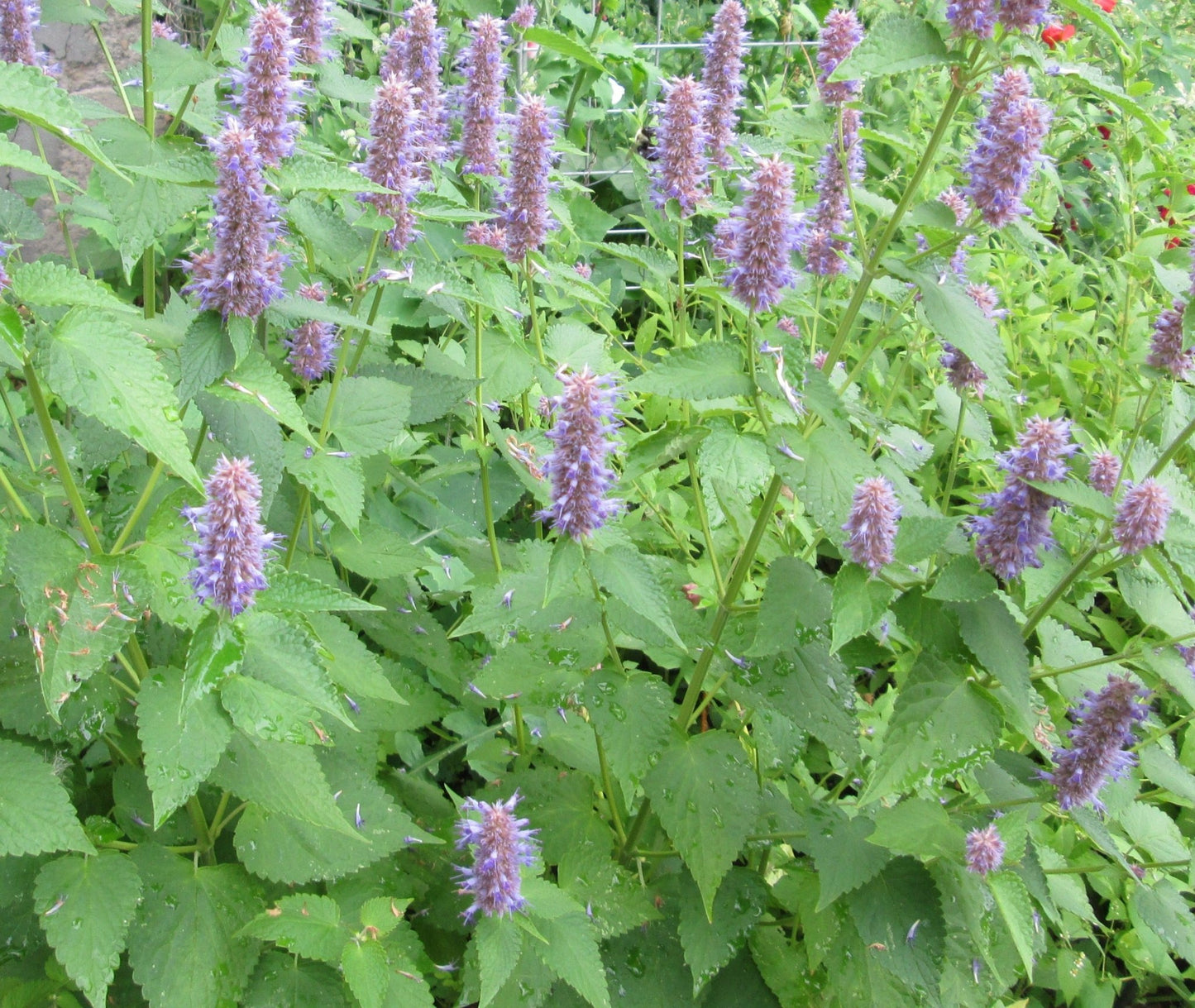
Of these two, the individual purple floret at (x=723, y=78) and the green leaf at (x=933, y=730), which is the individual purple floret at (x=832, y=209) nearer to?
the individual purple floret at (x=723, y=78)

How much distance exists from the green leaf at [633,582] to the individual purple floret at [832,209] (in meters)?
1.00

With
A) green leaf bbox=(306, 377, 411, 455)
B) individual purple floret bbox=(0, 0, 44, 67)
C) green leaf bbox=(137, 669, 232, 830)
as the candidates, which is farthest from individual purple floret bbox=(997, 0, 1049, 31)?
individual purple floret bbox=(0, 0, 44, 67)

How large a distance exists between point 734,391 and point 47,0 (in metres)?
1.85

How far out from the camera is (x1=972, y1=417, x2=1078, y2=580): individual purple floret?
1.76 metres

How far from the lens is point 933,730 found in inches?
71.7

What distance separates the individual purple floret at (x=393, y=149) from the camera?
1905 millimetres

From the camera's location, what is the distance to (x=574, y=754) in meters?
2.43

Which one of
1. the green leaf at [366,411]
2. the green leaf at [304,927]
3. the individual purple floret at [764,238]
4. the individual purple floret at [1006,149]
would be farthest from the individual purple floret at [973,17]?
the green leaf at [304,927]

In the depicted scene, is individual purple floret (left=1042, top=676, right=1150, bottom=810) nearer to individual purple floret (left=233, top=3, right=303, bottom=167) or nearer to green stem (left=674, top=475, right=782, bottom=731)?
green stem (left=674, top=475, right=782, bottom=731)

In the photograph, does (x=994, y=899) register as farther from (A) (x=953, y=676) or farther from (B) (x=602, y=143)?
(B) (x=602, y=143)

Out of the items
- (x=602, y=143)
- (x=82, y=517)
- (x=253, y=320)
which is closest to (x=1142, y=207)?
(x=602, y=143)

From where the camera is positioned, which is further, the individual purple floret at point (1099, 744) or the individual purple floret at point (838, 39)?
the individual purple floret at point (838, 39)

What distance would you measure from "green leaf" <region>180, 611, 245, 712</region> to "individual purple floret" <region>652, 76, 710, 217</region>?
1425 mm

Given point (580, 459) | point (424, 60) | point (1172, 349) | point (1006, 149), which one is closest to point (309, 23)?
point (424, 60)
